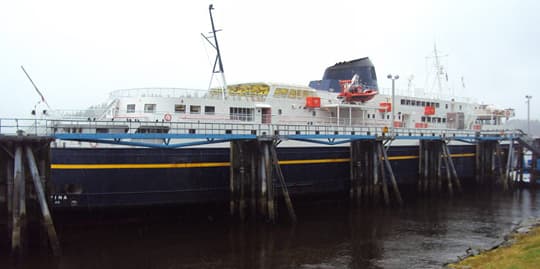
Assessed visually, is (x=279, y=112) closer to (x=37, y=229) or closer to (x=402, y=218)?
(x=402, y=218)

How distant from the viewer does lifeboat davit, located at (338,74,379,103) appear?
42.0 m

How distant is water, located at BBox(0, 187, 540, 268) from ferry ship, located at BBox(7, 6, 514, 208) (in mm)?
1510

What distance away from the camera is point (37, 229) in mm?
23500

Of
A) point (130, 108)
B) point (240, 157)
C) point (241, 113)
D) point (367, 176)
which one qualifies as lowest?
point (367, 176)

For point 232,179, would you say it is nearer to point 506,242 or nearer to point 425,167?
point 506,242

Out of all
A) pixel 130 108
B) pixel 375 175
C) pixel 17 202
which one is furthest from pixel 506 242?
pixel 130 108

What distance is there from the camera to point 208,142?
93.4ft

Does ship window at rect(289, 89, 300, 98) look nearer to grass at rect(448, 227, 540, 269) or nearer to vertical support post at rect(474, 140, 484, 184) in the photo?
grass at rect(448, 227, 540, 269)

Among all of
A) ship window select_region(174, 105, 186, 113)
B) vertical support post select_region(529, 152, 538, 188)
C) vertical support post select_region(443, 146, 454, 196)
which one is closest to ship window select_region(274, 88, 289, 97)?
ship window select_region(174, 105, 186, 113)

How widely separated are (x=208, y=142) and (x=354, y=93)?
17.7 m

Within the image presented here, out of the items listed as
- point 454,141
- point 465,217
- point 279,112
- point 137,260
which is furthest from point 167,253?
point 454,141

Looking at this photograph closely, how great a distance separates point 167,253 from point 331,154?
16.5 m

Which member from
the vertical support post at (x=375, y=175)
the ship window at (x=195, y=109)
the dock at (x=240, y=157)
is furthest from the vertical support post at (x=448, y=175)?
the ship window at (x=195, y=109)

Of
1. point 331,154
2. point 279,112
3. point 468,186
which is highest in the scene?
point 279,112
